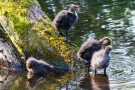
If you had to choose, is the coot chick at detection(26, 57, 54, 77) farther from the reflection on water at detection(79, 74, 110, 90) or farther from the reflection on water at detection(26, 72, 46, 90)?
the reflection on water at detection(79, 74, 110, 90)

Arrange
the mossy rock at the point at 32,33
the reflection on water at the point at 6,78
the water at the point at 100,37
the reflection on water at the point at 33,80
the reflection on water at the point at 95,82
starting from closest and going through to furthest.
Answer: the reflection on water at the point at 95,82, the water at the point at 100,37, the reflection on water at the point at 33,80, the reflection on water at the point at 6,78, the mossy rock at the point at 32,33

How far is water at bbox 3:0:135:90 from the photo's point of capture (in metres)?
8.48

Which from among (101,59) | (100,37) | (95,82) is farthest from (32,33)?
(100,37)

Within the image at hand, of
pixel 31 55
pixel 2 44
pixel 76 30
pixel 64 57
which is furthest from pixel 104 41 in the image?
pixel 76 30

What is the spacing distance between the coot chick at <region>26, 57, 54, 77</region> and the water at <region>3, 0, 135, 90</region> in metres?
0.20

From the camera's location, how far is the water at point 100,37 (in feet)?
27.8

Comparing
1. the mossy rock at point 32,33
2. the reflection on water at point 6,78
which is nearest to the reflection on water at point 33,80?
the reflection on water at point 6,78

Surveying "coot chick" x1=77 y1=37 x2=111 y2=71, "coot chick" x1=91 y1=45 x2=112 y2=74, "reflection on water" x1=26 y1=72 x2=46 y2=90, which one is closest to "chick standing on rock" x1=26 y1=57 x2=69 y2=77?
"reflection on water" x1=26 y1=72 x2=46 y2=90

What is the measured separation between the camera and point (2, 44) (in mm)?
9781

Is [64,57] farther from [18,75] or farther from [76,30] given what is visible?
[76,30]

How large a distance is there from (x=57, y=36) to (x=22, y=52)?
0.89 m

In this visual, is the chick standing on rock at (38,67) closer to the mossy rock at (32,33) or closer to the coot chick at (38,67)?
the coot chick at (38,67)

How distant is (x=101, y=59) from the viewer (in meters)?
8.78

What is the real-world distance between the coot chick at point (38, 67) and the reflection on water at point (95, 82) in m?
0.76
